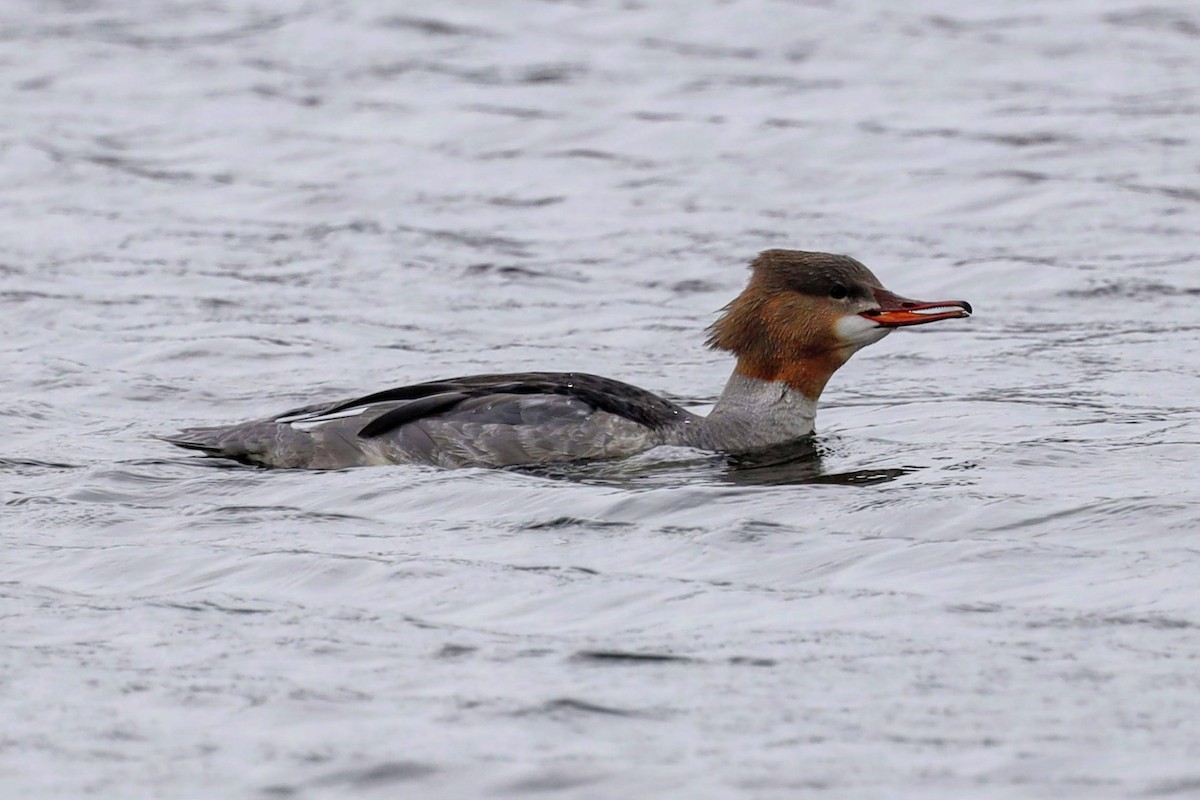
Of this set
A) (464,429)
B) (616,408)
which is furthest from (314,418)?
(616,408)

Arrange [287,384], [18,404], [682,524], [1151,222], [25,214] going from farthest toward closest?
[25,214]
[1151,222]
[287,384]
[18,404]
[682,524]

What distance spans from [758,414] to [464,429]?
147 centimetres

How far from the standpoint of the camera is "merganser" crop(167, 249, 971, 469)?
932 cm

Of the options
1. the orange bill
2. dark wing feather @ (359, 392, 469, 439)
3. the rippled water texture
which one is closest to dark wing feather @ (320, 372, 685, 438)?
dark wing feather @ (359, 392, 469, 439)

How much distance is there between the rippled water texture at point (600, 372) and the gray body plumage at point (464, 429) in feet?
0.58

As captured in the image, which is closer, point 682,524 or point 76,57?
point 682,524

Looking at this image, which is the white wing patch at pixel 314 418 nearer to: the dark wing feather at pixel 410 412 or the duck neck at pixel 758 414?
the dark wing feather at pixel 410 412

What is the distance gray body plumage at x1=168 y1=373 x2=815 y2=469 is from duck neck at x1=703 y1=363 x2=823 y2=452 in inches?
10.5

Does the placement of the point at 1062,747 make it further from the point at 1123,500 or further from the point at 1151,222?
the point at 1151,222

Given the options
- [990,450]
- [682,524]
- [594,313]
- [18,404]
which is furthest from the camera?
[594,313]

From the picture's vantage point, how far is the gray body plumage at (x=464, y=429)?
366 inches

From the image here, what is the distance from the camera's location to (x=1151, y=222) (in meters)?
14.5

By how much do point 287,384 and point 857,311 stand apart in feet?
11.0

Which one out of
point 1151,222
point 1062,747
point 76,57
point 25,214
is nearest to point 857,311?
point 1062,747
